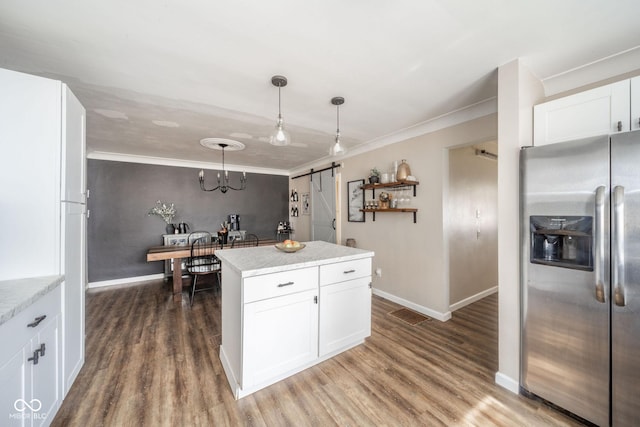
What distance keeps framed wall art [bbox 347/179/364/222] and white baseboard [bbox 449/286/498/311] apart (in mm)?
1767

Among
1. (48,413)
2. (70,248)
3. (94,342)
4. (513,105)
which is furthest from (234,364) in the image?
(513,105)

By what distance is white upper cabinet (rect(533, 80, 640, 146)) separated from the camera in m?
1.47

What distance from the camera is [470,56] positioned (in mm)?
1734

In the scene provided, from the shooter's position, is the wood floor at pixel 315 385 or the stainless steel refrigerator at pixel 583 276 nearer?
the stainless steel refrigerator at pixel 583 276

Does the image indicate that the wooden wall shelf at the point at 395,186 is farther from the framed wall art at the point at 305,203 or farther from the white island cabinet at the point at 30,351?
the white island cabinet at the point at 30,351

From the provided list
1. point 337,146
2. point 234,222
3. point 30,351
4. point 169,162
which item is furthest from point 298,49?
point 234,222

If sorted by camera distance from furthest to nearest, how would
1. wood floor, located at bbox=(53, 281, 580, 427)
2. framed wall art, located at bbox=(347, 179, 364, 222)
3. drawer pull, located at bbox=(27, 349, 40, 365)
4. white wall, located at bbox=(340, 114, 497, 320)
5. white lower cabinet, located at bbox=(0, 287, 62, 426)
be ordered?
framed wall art, located at bbox=(347, 179, 364, 222), white wall, located at bbox=(340, 114, 497, 320), wood floor, located at bbox=(53, 281, 580, 427), drawer pull, located at bbox=(27, 349, 40, 365), white lower cabinet, located at bbox=(0, 287, 62, 426)

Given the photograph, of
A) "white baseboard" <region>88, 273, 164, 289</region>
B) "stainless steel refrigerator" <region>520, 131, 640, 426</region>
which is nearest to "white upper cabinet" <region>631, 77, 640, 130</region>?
"stainless steel refrigerator" <region>520, 131, 640, 426</region>

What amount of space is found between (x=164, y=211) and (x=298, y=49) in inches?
174

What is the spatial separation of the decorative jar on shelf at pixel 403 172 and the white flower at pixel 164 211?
438 cm

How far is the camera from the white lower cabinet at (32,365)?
104cm

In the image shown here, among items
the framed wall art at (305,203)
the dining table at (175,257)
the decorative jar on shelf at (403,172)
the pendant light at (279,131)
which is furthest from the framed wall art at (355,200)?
the dining table at (175,257)

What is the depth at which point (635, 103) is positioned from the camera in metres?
1.42

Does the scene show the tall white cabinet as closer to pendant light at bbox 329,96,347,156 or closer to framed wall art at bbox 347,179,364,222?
pendant light at bbox 329,96,347,156
